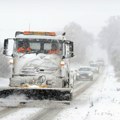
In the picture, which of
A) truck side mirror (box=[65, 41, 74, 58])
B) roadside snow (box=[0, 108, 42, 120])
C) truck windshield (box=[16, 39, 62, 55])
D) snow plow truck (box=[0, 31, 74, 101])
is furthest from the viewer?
truck windshield (box=[16, 39, 62, 55])

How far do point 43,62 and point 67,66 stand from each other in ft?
4.62

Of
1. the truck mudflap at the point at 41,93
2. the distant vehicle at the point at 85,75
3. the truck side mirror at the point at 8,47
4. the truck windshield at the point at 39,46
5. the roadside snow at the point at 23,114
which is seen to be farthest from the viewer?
the distant vehicle at the point at 85,75

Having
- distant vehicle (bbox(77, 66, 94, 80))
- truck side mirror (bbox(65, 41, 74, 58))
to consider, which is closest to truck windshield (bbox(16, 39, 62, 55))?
truck side mirror (bbox(65, 41, 74, 58))

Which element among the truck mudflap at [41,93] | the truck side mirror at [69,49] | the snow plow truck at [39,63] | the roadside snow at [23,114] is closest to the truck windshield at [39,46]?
the snow plow truck at [39,63]

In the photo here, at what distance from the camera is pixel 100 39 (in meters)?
153

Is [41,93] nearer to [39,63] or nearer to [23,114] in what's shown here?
[39,63]

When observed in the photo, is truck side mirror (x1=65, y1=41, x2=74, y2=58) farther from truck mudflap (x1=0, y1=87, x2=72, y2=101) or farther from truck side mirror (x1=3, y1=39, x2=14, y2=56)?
truck side mirror (x1=3, y1=39, x2=14, y2=56)

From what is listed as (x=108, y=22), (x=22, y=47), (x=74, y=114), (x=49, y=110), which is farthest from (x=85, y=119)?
(x=108, y=22)

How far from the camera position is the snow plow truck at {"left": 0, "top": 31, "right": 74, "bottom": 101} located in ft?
66.7

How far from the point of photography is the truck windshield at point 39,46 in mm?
21406

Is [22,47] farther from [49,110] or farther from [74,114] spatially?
[74,114]

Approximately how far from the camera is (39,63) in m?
21.2

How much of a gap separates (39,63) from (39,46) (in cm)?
76

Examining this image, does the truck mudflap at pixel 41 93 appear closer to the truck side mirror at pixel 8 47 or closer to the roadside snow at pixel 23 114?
the roadside snow at pixel 23 114
